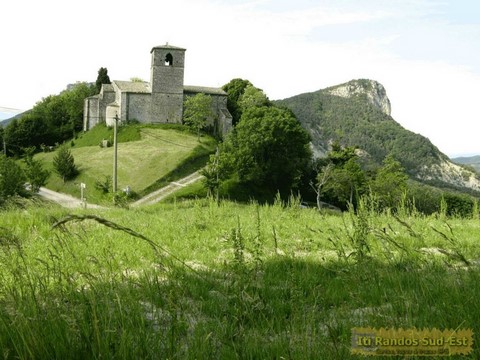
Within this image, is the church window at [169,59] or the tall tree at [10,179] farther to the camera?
the church window at [169,59]

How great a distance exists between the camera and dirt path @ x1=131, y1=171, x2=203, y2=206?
155 feet

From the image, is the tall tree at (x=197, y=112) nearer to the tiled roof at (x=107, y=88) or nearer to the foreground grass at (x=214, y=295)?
the tiled roof at (x=107, y=88)

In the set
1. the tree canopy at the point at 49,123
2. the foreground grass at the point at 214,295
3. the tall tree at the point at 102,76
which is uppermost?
the tall tree at the point at 102,76

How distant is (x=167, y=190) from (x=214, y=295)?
46870mm

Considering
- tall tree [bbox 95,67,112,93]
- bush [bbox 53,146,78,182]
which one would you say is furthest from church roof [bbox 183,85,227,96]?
bush [bbox 53,146,78,182]

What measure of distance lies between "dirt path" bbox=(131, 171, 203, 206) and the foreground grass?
3794cm

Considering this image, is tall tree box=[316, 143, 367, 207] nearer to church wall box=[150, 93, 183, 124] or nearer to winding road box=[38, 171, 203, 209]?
winding road box=[38, 171, 203, 209]

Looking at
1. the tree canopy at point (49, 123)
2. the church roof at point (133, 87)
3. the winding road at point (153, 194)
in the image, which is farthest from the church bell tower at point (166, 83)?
the winding road at point (153, 194)

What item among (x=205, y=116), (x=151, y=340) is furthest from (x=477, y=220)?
(x=205, y=116)

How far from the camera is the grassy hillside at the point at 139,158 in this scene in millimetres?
53312

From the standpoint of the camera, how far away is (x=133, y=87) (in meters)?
78.1

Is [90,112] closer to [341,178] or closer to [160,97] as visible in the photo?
[160,97]

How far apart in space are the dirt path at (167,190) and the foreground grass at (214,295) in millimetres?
37937

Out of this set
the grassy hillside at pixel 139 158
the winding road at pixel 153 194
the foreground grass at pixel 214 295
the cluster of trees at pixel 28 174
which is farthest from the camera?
the grassy hillside at pixel 139 158
